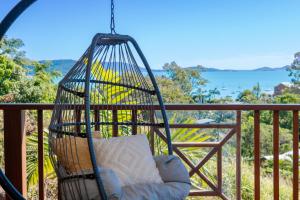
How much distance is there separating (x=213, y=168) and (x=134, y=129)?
1.14 metres

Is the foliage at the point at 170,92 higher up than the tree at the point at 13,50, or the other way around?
the tree at the point at 13,50

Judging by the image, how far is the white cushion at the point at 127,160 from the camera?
2416 millimetres

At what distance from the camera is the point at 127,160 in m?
2.46

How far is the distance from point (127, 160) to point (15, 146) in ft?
3.22

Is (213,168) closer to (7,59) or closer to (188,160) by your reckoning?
(188,160)

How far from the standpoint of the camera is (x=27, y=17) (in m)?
13.9

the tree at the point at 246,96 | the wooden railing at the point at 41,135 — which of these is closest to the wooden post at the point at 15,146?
the wooden railing at the point at 41,135

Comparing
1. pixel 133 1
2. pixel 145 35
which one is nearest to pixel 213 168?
pixel 133 1

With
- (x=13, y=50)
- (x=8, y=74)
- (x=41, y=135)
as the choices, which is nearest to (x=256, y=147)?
(x=41, y=135)

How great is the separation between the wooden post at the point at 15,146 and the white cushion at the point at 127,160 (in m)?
0.76

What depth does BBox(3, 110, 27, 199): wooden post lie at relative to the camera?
296 cm

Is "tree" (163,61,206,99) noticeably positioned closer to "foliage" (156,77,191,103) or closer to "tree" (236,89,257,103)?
"foliage" (156,77,191,103)

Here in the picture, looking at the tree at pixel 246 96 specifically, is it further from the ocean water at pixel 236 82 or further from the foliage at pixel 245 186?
the foliage at pixel 245 186

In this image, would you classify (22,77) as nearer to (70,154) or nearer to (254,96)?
(254,96)
